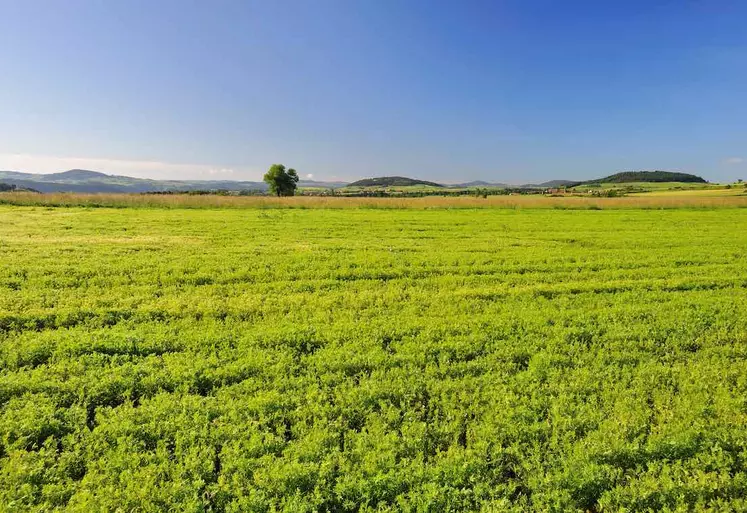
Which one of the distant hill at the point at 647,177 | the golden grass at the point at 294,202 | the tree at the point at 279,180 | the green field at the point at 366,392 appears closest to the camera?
the green field at the point at 366,392

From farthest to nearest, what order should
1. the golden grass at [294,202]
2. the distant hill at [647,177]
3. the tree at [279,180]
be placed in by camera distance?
the distant hill at [647,177], the tree at [279,180], the golden grass at [294,202]

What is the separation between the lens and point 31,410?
477 centimetres

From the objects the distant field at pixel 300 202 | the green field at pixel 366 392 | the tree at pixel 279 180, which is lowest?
the green field at pixel 366 392

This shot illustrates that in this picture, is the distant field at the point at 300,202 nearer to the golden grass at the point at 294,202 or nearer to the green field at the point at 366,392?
the golden grass at the point at 294,202

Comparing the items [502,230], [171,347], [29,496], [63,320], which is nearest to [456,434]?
[29,496]

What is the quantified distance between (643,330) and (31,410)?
31.0 feet

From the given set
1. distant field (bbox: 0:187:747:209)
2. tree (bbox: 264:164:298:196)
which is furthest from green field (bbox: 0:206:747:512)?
tree (bbox: 264:164:298:196)

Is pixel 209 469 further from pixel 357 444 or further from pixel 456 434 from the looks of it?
pixel 456 434

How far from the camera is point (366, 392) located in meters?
5.40

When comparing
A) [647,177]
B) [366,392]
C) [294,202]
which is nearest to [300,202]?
[294,202]

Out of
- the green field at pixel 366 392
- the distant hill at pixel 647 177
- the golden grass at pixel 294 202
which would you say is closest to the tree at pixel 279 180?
the golden grass at pixel 294 202

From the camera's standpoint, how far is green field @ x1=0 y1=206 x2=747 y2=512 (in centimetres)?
390

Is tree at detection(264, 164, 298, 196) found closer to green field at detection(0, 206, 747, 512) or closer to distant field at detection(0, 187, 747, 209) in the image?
distant field at detection(0, 187, 747, 209)

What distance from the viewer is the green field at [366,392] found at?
3.90m
